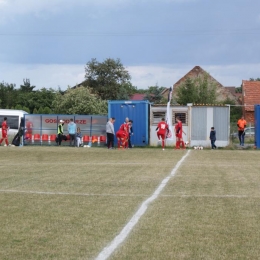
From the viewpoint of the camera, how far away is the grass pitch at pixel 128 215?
7797 mm

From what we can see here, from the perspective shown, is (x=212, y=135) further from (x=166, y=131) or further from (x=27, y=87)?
(x=27, y=87)

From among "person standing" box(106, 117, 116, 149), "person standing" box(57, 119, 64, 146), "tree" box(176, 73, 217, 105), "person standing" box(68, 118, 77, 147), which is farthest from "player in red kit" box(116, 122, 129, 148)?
"tree" box(176, 73, 217, 105)

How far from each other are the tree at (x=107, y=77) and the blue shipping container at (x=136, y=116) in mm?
48663

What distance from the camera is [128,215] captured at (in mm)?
10477

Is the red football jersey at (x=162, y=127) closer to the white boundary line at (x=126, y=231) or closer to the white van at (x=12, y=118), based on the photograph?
the white van at (x=12, y=118)

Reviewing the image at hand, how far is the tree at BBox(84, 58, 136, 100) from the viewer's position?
90812 millimetres

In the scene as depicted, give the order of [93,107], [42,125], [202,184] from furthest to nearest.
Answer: [93,107] < [42,125] < [202,184]

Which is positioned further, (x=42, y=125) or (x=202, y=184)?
(x=42, y=125)

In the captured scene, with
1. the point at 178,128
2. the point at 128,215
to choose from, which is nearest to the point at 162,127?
the point at 178,128

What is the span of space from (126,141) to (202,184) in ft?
75.4

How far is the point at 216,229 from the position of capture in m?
9.20

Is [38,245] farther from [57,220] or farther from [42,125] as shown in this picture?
[42,125]

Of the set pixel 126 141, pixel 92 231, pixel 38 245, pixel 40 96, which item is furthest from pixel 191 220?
pixel 40 96

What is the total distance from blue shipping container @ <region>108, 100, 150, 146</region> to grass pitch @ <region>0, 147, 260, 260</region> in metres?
22.4
